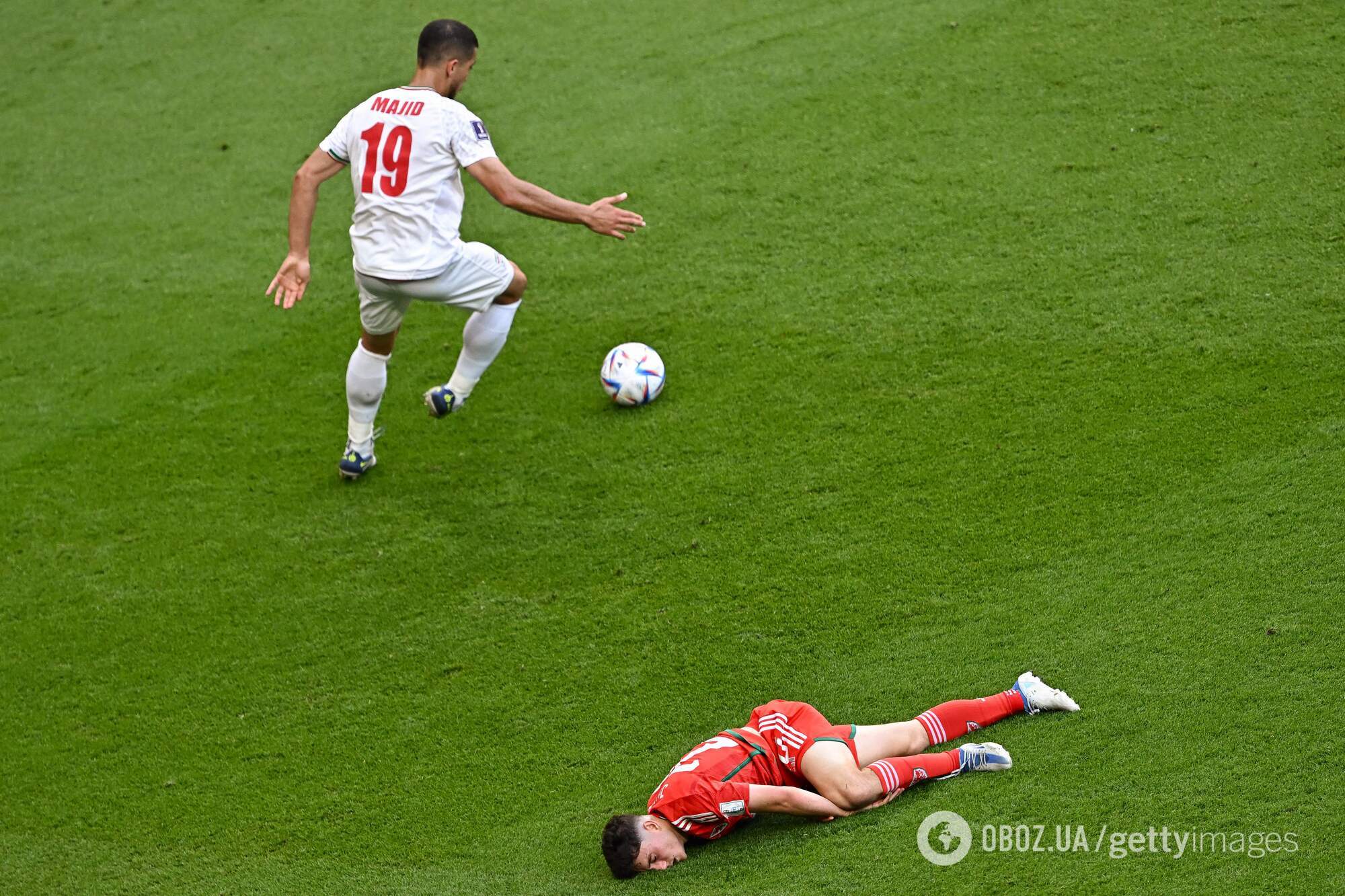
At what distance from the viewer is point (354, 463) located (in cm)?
592

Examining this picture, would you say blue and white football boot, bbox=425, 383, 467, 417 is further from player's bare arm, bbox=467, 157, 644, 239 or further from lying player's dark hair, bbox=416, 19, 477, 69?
lying player's dark hair, bbox=416, 19, 477, 69

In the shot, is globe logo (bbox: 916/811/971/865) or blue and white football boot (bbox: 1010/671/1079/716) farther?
blue and white football boot (bbox: 1010/671/1079/716)

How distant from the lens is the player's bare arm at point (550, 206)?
468 centimetres

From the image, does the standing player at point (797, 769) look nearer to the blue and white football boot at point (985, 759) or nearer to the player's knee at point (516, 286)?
the blue and white football boot at point (985, 759)

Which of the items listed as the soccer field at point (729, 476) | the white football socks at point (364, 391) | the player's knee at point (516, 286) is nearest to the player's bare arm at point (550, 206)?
the player's knee at point (516, 286)

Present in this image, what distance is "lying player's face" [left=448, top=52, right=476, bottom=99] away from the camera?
5078 millimetres

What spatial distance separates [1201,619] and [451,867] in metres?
2.71

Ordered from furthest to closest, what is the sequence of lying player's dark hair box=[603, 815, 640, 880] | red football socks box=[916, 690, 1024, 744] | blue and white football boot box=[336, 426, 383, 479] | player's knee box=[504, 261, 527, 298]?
blue and white football boot box=[336, 426, 383, 479], player's knee box=[504, 261, 527, 298], red football socks box=[916, 690, 1024, 744], lying player's dark hair box=[603, 815, 640, 880]

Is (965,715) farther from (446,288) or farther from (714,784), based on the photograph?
(446,288)

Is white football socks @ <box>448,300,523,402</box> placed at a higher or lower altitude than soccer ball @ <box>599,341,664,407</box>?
higher

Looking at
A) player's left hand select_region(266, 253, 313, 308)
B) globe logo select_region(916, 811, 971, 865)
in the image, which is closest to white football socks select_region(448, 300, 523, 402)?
player's left hand select_region(266, 253, 313, 308)

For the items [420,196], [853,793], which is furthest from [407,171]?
[853,793]

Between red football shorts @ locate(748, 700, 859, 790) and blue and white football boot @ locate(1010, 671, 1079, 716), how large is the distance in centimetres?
61

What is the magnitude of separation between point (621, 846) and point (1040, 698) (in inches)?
58.1
